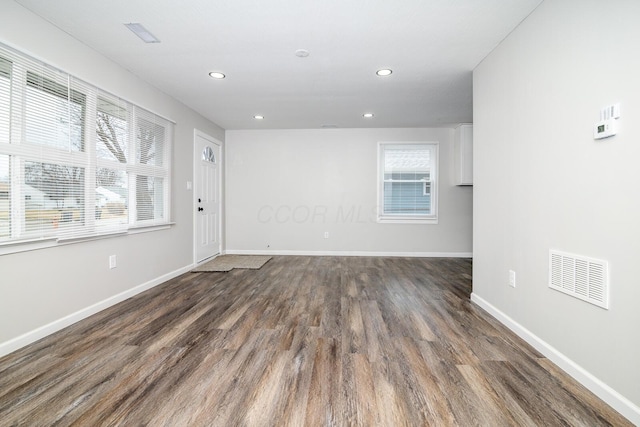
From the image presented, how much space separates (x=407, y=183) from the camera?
5.72 m

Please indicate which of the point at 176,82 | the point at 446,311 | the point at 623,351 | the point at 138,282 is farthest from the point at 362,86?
the point at 138,282

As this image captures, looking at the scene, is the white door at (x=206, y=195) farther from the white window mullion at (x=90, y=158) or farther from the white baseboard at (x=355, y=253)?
the white window mullion at (x=90, y=158)

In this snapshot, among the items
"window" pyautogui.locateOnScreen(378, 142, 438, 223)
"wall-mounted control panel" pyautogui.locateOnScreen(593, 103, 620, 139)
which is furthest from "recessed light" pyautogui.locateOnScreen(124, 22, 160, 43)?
"window" pyautogui.locateOnScreen(378, 142, 438, 223)

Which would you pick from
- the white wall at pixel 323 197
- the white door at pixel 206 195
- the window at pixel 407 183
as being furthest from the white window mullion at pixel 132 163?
the window at pixel 407 183

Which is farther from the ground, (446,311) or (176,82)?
(176,82)

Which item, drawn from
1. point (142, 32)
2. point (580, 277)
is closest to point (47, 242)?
point (142, 32)

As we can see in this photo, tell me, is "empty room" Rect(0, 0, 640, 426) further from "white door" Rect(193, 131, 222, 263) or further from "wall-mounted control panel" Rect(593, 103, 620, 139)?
"white door" Rect(193, 131, 222, 263)

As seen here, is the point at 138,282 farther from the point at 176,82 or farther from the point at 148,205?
the point at 176,82

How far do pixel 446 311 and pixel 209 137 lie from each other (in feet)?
14.6

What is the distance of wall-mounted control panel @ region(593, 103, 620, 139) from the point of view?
1.50m

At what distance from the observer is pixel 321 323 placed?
250 centimetres

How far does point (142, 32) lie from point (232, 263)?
11.2 feet

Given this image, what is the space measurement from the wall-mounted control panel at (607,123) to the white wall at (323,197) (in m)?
4.14

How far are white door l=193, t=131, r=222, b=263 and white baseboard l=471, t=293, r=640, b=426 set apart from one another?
4.22 meters
